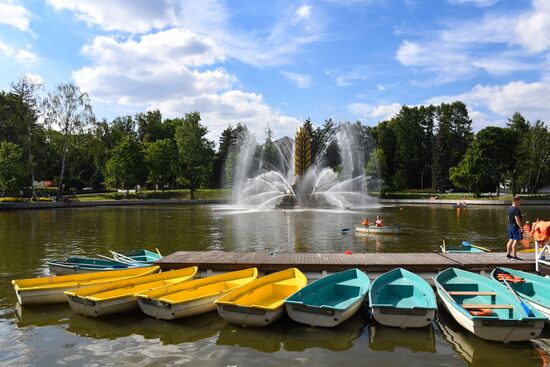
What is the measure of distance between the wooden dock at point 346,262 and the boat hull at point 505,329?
5.59 metres

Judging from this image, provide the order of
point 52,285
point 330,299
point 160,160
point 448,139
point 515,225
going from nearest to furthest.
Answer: point 330,299 → point 52,285 → point 515,225 → point 160,160 → point 448,139

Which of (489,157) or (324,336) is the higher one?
(489,157)

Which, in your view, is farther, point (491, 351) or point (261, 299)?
point (261, 299)

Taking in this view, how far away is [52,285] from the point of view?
15.5m

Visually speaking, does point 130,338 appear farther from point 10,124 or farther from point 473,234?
point 10,124

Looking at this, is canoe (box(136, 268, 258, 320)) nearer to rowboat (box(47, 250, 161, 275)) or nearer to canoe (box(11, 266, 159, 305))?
canoe (box(11, 266, 159, 305))

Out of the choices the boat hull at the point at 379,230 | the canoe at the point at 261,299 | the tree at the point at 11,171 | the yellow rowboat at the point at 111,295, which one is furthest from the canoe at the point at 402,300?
the tree at the point at 11,171

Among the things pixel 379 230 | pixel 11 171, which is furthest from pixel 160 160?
pixel 379 230

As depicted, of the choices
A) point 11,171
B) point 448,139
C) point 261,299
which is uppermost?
point 448,139

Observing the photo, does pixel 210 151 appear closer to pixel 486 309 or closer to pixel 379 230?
pixel 379 230

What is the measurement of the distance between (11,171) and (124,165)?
25.7 m

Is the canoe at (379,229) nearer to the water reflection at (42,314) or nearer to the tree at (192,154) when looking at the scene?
the water reflection at (42,314)

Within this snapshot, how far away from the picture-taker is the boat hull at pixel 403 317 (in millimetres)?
12406

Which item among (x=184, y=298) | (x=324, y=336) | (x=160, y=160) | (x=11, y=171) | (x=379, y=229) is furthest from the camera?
(x=160, y=160)
